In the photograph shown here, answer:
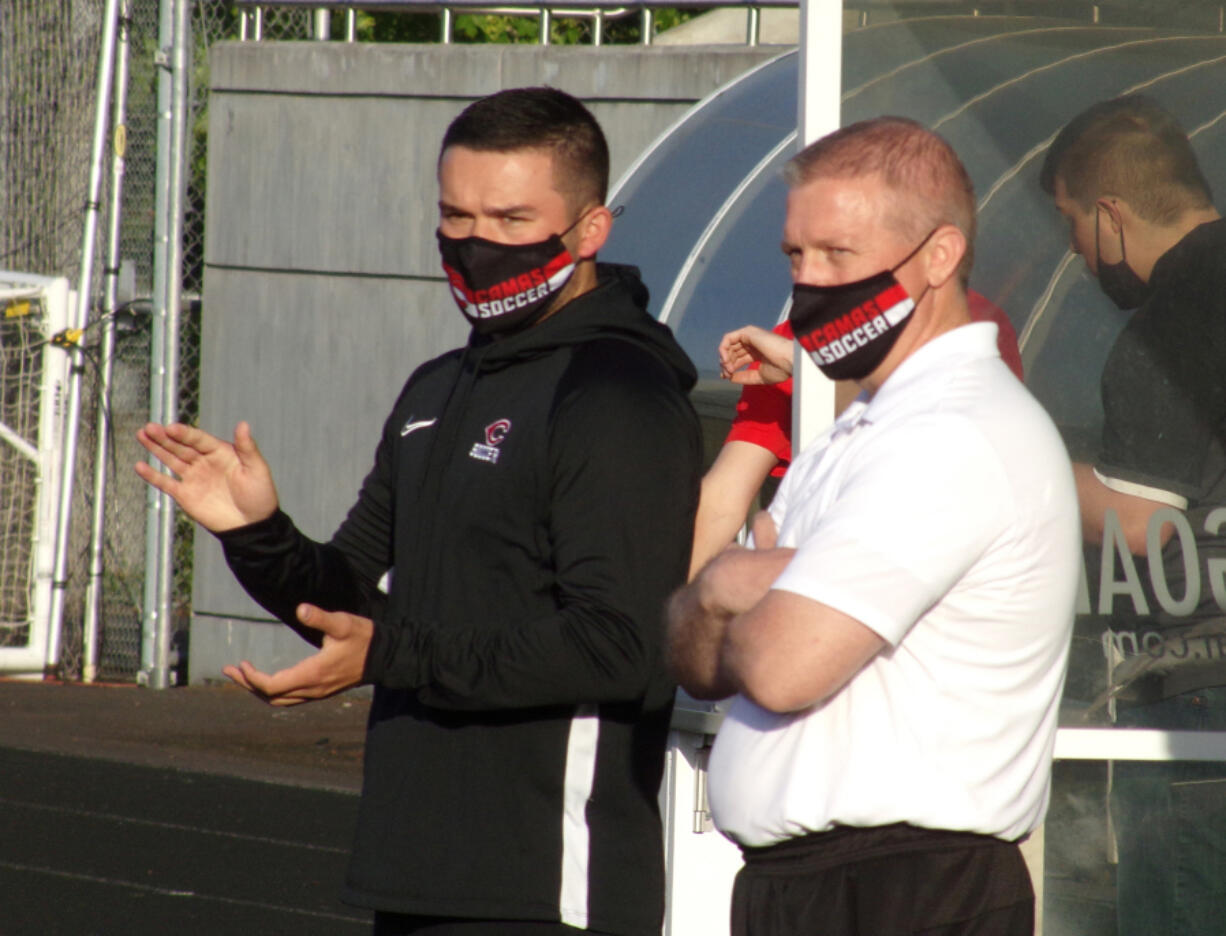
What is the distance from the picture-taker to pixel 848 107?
370cm

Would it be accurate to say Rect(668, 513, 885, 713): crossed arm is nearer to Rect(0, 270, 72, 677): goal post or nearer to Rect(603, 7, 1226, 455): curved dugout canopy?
Rect(603, 7, 1226, 455): curved dugout canopy

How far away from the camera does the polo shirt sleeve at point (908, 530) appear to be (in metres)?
2.15

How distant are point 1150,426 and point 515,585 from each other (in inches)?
69.0

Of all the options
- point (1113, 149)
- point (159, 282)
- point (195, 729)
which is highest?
point (159, 282)

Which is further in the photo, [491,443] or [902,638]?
[491,443]

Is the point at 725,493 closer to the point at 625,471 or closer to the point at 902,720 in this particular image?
the point at 625,471

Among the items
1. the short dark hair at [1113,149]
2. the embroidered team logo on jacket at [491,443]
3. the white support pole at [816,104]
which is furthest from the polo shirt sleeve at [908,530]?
the short dark hair at [1113,149]

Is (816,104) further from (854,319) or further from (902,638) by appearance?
(902,638)

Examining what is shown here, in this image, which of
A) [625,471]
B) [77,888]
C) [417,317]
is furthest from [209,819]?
[625,471]

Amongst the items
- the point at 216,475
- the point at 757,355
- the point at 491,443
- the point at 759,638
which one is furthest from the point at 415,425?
the point at 757,355

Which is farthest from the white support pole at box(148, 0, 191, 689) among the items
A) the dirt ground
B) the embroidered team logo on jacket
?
the embroidered team logo on jacket

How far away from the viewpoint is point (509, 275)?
2.90 metres

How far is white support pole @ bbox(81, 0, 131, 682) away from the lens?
437 inches

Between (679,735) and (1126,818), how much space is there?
3.37ft
